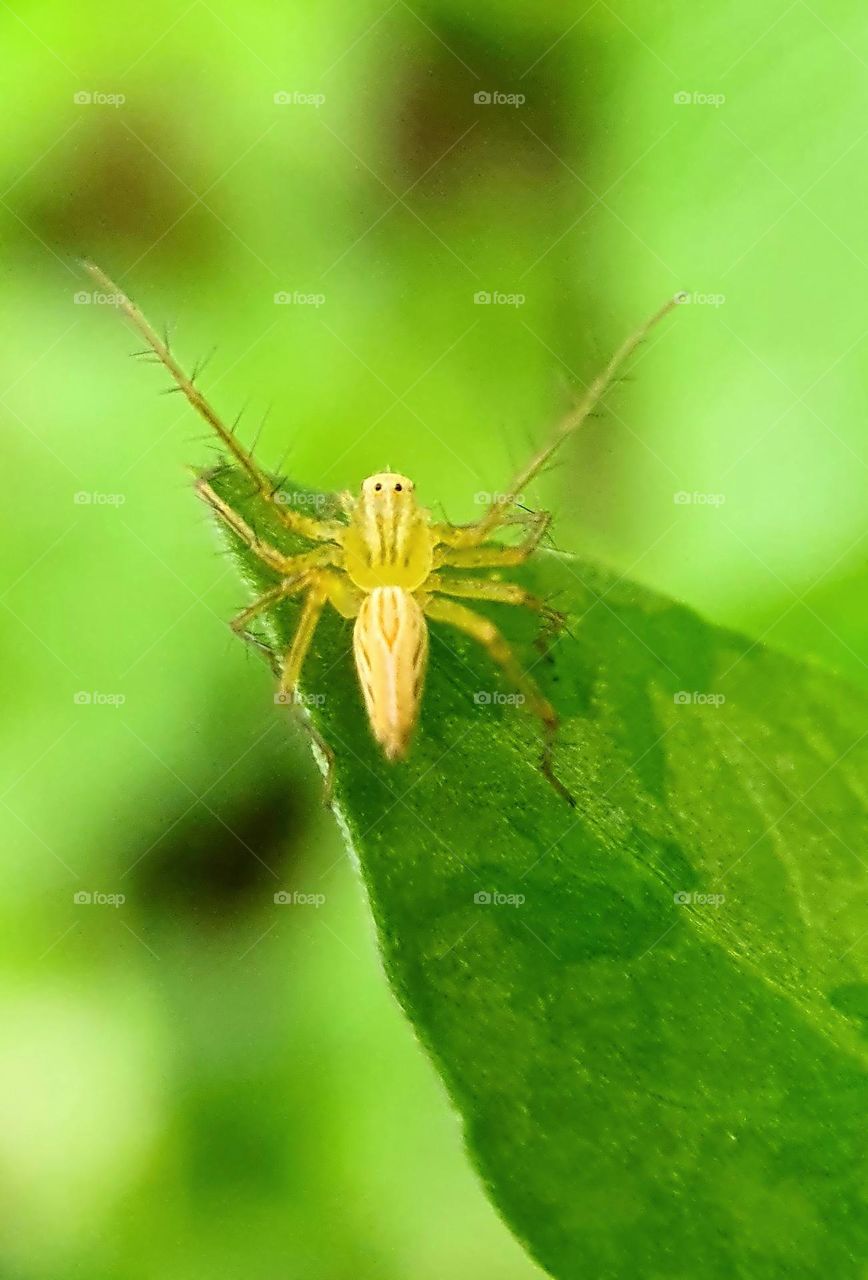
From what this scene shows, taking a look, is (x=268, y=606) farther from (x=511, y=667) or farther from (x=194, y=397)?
(x=194, y=397)

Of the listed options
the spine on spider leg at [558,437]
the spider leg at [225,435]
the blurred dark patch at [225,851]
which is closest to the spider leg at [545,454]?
the spine on spider leg at [558,437]

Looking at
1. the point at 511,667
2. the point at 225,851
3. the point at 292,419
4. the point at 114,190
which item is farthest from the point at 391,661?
the point at 114,190

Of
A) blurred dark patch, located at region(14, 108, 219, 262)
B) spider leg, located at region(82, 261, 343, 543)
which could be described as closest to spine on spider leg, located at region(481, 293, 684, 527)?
spider leg, located at region(82, 261, 343, 543)

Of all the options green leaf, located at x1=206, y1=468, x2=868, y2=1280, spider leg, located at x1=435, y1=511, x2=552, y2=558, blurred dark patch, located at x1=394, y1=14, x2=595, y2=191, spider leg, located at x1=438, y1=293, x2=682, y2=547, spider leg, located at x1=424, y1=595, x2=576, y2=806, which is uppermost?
blurred dark patch, located at x1=394, y1=14, x2=595, y2=191

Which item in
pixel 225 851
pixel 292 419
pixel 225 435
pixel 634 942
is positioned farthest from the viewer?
pixel 225 851

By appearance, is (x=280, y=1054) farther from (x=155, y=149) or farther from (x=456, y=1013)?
(x=155, y=149)

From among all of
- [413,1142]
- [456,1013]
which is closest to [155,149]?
[456,1013]

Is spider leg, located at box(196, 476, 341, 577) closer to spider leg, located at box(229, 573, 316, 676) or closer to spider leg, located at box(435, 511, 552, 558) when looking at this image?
spider leg, located at box(229, 573, 316, 676)

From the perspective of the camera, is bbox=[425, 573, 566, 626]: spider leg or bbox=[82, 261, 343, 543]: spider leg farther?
bbox=[82, 261, 343, 543]: spider leg
